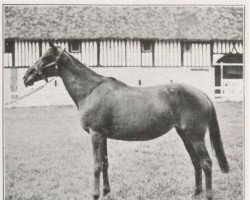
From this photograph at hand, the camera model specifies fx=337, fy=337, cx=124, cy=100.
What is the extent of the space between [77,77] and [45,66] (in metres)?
0.44

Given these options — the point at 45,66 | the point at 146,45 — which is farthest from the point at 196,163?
the point at 146,45

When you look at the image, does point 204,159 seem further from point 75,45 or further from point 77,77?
point 75,45

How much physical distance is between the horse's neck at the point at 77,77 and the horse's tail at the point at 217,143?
1.57m

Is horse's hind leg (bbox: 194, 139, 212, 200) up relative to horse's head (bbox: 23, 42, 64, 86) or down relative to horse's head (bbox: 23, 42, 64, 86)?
down

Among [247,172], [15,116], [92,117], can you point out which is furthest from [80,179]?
[247,172]

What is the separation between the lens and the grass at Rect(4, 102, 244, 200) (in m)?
4.52

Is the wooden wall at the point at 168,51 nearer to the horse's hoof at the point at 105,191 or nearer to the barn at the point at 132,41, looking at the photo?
the barn at the point at 132,41

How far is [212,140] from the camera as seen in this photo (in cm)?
454

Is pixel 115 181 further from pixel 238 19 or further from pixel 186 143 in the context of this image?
pixel 238 19

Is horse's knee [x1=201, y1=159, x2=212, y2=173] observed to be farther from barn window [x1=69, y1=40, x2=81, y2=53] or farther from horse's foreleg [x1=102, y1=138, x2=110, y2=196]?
barn window [x1=69, y1=40, x2=81, y2=53]

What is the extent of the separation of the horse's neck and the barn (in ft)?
2.44

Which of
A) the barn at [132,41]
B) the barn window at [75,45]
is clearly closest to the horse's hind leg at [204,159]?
the barn at [132,41]

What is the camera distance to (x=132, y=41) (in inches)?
417

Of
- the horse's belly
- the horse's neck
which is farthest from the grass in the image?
the horse's neck
